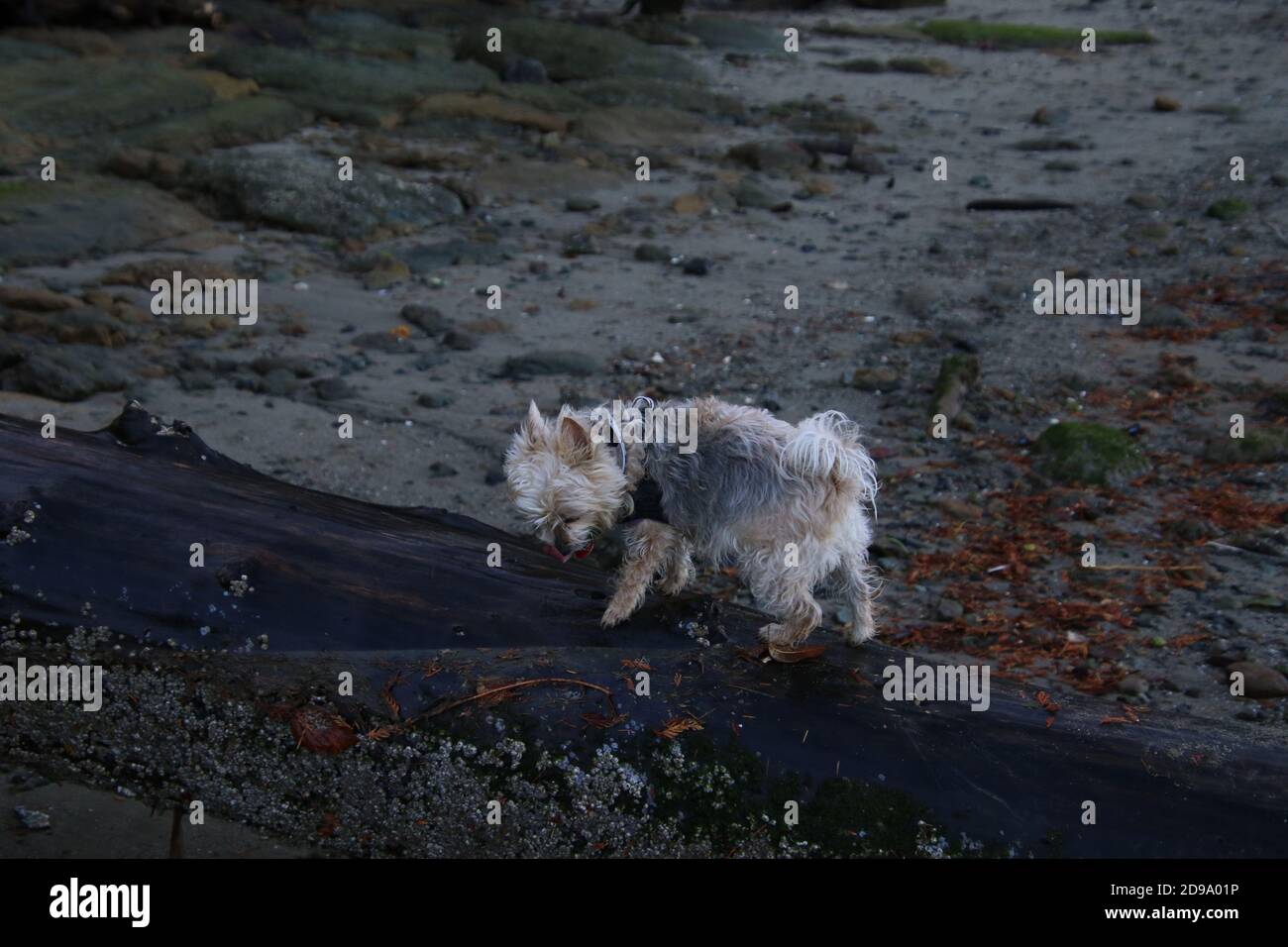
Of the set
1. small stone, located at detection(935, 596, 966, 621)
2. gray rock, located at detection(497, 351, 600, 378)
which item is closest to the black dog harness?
small stone, located at detection(935, 596, 966, 621)

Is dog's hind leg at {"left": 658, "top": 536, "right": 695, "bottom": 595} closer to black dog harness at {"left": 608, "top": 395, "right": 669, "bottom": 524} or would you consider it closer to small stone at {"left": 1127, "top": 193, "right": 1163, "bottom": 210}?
black dog harness at {"left": 608, "top": 395, "right": 669, "bottom": 524}

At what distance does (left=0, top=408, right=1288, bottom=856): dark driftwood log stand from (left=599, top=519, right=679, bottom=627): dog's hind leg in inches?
3.4

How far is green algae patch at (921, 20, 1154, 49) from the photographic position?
24.1 m

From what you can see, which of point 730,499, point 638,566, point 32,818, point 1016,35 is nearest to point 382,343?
point 32,818

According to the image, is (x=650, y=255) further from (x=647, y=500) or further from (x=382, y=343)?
(x=647, y=500)

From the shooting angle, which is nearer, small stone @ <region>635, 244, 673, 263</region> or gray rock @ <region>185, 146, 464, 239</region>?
small stone @ <region>635, 244, 673, 263</region>

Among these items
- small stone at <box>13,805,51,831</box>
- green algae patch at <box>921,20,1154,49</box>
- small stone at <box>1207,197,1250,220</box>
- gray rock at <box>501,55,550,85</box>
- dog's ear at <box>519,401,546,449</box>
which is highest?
green algae patch at <box>921,20,1154,49</box>

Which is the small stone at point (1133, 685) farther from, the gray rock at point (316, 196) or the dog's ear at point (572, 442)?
the gray rock at point (316, 196)

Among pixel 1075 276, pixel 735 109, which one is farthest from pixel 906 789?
pixel 735 109

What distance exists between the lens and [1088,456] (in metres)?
9.55

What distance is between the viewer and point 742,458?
5527 mm

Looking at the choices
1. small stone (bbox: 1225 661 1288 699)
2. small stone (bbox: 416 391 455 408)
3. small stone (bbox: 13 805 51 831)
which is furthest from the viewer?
Answer: small stone (bbox: 416 391 455 408)

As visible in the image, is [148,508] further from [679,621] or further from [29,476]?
[679,621]

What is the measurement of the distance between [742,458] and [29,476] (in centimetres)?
314
